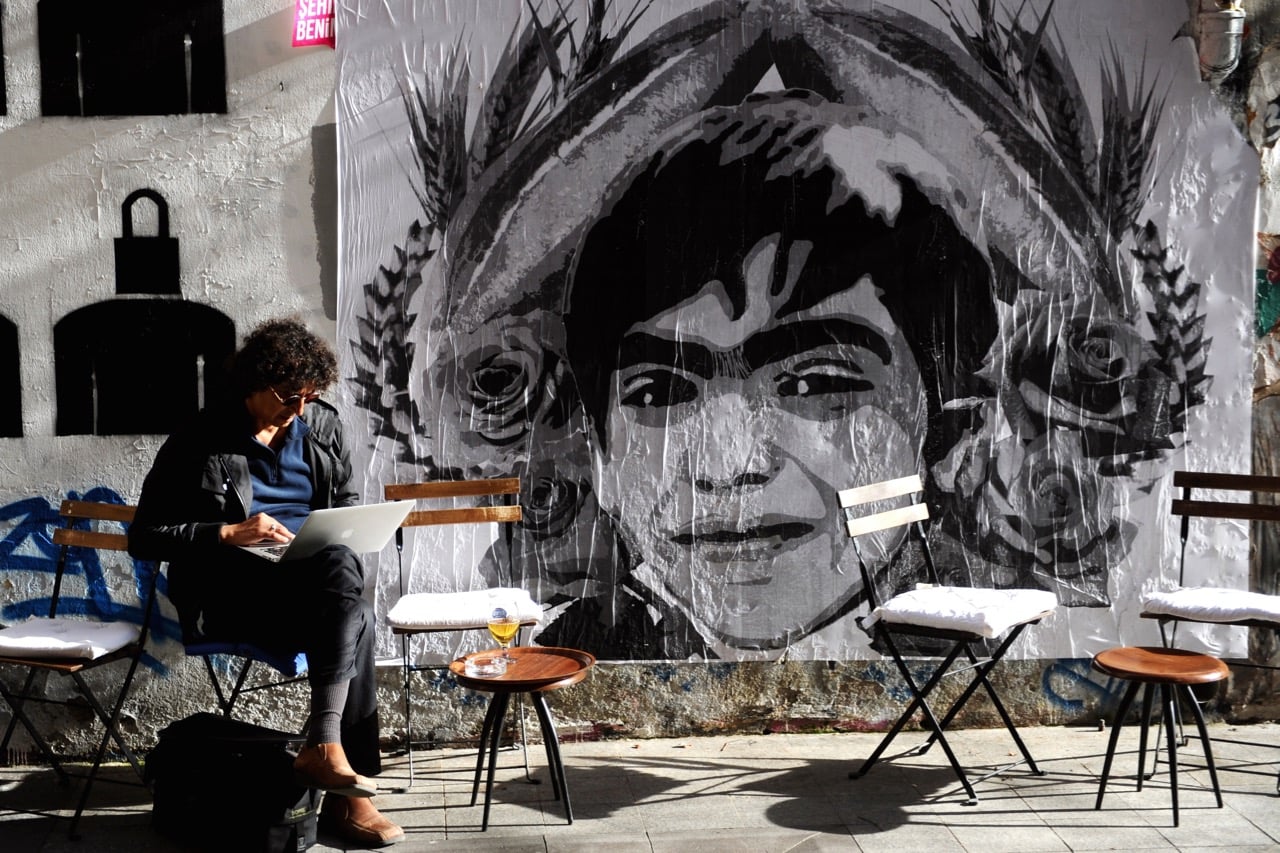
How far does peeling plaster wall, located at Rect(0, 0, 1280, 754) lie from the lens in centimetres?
478

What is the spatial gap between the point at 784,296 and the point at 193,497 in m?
2.37

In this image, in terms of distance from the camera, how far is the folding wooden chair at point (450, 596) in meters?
4.34

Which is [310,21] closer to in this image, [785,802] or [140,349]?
[140,349]

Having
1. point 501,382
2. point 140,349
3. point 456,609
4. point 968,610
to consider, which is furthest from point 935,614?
point 140,349

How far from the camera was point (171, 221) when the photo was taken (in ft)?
15.9

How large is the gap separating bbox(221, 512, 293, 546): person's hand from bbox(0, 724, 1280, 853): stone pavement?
81 centimetres

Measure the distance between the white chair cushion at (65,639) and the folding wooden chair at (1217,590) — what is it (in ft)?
11.9

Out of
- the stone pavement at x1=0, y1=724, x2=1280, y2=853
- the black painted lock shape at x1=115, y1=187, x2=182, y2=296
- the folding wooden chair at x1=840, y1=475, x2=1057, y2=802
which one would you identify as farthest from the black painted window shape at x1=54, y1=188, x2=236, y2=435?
the folding wooden chair at x1=840, y1=475, x2=1057, y2=802

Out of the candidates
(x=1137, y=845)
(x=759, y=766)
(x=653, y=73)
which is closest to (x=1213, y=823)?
(x=1137, y=845)

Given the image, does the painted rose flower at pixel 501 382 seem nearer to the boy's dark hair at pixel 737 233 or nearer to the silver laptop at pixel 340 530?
the boy's dark hair at pixel 737 233

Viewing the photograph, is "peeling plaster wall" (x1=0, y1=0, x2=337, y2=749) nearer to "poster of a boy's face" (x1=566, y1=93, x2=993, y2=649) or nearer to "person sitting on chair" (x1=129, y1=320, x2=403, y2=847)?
"person sitting on chair" (x1=129, y1=320, x2=403, y2=847)

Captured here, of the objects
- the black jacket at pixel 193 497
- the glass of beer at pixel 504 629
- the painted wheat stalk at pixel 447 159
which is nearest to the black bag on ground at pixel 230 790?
the black jacket at pixel 193 497

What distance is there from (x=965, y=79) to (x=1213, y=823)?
9.48ft

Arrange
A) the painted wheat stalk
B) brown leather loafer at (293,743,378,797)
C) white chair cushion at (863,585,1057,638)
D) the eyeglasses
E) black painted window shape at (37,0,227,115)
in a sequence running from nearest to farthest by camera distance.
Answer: brown leather loafer at (293,743,378,797) < the eyeglasses < white chair cushion at (863,585,1057,638) < black painted window shape at (37,0,227,115) < the painted wheat stalk
